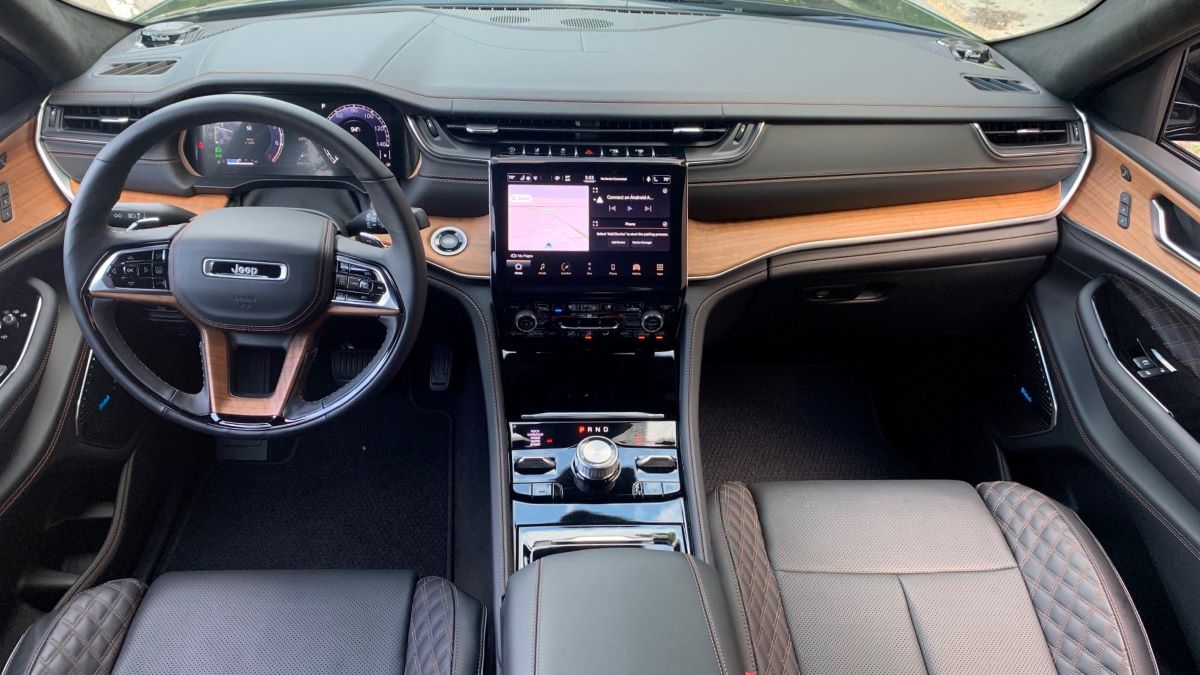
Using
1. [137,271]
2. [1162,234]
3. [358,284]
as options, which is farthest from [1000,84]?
[137,271]

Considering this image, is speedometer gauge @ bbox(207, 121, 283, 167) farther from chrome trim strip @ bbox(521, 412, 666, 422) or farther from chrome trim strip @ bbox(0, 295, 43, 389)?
chrome trim strip @ bbox(521, 412, 666, 422)

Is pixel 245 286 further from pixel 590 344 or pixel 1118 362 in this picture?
pixel 1118 362

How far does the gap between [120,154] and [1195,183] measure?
82.1 inches

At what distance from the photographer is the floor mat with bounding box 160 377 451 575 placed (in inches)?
84.7

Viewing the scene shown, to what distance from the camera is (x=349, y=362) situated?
2.22 metres

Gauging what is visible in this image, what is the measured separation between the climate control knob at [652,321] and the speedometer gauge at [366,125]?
67cm

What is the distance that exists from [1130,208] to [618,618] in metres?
1.55

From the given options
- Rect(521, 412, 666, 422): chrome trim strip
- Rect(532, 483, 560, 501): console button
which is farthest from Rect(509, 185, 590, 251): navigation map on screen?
Rect(532, 483, 560, 501): console button

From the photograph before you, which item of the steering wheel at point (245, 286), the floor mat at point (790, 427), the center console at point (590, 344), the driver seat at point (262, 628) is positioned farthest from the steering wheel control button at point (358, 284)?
the floor mat at point (790, 427)

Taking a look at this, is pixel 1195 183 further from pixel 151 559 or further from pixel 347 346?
pixel 151 559

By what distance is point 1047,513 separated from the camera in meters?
1.52

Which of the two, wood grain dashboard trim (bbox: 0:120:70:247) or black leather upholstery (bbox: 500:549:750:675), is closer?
black leather upholstery (bbox: 500:549:750:675)

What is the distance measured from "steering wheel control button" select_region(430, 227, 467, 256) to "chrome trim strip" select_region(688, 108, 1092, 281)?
57cm

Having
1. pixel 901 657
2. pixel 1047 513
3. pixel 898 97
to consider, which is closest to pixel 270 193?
pixel 898 97
